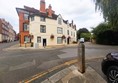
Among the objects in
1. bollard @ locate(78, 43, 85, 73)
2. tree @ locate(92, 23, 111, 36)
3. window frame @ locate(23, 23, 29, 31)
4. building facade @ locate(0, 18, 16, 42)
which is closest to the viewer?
bollard @ locate(78, 43, 85, 73)

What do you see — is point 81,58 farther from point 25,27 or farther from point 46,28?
point 25,27

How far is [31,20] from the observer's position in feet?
129

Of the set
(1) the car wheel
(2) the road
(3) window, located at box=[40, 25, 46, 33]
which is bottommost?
(2) the road

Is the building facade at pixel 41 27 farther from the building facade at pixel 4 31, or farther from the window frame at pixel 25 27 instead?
the building facade at pixel 4 31

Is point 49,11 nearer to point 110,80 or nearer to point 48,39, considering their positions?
point 48,39

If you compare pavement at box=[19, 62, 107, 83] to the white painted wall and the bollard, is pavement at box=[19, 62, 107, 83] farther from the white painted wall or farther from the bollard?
the white painted wall

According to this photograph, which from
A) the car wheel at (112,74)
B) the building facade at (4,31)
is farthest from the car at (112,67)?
the building facade at (4,31)

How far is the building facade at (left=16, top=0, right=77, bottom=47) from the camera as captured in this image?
38.6m

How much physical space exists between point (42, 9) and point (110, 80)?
38499mm

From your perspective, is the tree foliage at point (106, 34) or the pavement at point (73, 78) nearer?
the pavement at point (73, 78)

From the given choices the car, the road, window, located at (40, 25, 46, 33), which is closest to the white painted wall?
window, located at (40, 25, 46, 33)

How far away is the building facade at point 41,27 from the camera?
3862 centimetres

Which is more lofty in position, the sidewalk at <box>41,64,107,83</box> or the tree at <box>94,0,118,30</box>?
the tree at <box>94,0,118,30</box>

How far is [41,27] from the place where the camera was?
1551 inches
